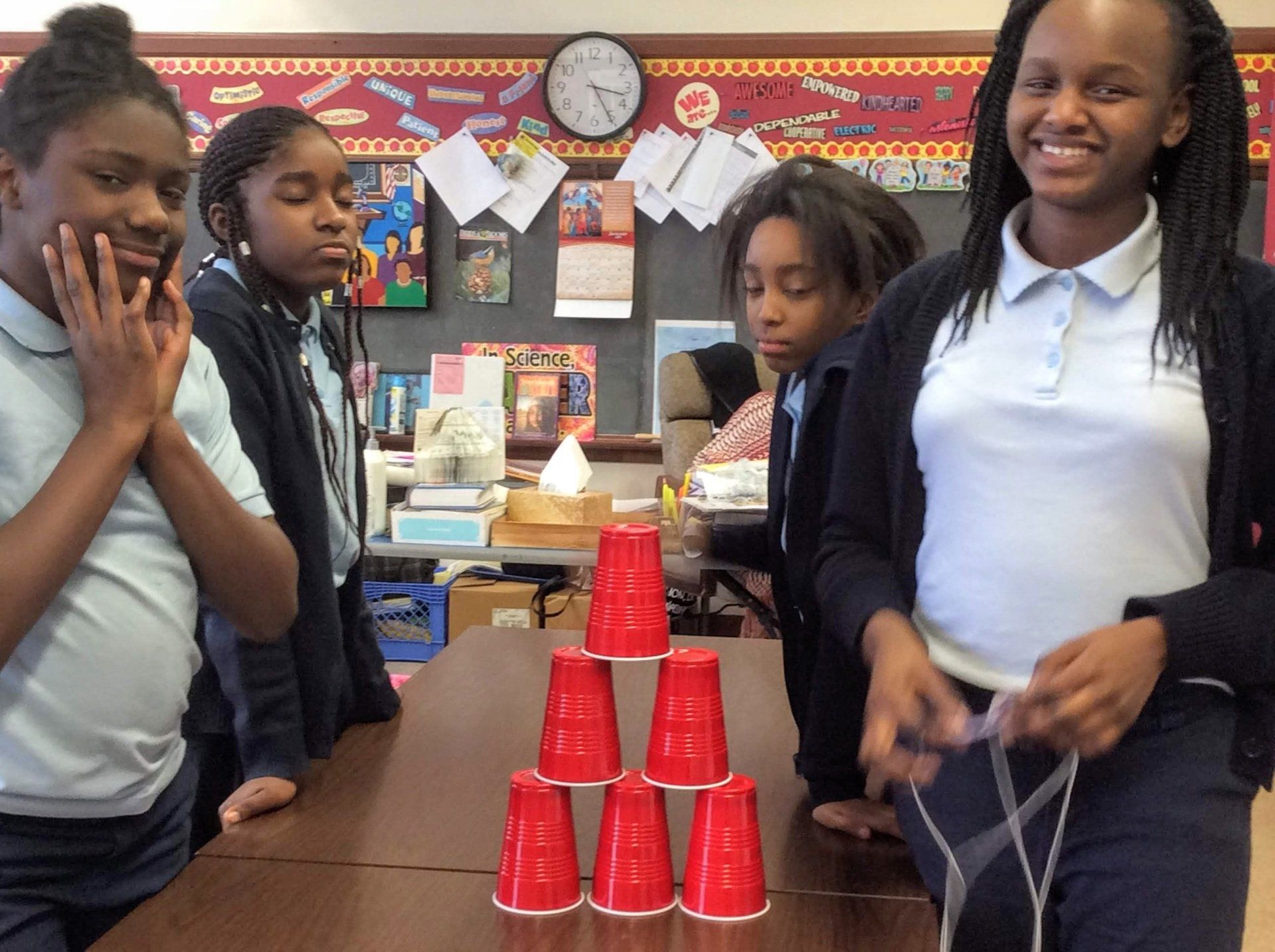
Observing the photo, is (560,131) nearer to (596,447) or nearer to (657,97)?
(657,97)

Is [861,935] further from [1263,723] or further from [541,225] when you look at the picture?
[541,225]

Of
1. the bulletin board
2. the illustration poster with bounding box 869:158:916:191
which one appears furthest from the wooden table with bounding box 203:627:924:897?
the illustration poster with bounding box 869:158:916:191

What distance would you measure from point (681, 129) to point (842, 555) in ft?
10.6

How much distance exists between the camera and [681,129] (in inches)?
165

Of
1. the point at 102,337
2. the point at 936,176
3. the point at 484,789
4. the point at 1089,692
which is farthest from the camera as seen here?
the point at 936,176

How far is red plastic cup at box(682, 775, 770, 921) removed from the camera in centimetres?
107

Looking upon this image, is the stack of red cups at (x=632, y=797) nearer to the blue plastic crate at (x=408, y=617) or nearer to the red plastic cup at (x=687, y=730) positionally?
the red plastic cup at (x=687, y=730)

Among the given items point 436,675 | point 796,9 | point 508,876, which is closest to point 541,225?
point 796,9

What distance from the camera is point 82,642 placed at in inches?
41.6

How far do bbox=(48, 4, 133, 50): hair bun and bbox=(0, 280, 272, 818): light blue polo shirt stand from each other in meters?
0.26

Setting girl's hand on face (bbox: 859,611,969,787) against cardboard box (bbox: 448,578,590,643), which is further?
cardboard box (bbox: 448,578,590,643)

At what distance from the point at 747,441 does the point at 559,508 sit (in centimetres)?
54

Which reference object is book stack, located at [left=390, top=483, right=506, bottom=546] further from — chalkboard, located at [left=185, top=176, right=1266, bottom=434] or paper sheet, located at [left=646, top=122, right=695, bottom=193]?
paper sheet, located at [left=646, top=122, right=695, bottom=193]

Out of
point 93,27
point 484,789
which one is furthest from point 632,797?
point 93,27
